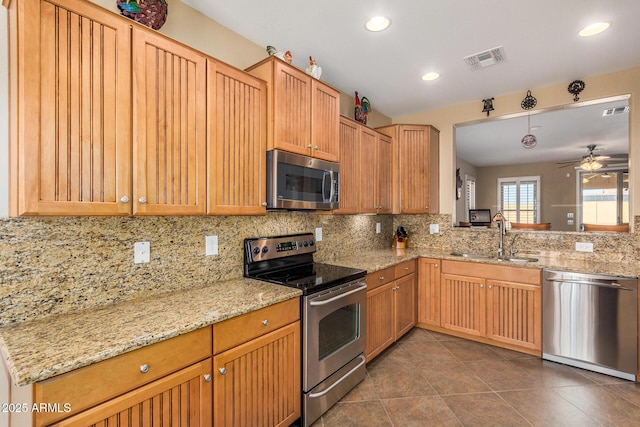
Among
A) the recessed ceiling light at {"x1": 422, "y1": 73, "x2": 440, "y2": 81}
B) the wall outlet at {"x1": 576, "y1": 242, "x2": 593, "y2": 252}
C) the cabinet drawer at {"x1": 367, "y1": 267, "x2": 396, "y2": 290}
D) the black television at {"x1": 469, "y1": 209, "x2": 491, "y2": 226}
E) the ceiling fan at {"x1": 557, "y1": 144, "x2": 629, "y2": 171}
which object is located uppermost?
the recessed ceiling light at {"x1": 422, "y1": 73, "x2": 440, "y2": 81}

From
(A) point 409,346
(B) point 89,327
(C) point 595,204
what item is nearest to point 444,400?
(A) point 409,346

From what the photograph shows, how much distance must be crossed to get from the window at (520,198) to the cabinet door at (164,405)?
4.49 m

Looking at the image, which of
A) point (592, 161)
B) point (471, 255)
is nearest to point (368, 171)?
point (471, 255)

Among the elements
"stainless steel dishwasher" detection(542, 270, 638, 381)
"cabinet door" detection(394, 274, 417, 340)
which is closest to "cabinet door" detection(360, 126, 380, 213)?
"cabinet door" detection(394, 274, 417, 340)

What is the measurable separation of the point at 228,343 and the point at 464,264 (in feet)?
8.58

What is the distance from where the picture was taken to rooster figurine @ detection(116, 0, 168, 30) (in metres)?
1.57

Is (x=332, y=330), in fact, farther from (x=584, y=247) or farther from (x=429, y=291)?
(x=584, y=247)

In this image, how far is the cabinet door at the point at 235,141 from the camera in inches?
68.0

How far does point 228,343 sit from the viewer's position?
1.46m

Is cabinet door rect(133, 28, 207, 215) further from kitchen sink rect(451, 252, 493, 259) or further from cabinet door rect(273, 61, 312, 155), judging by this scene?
kitchen sink rect(451, 252, 493, 259)

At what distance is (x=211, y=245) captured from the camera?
203 centimetres

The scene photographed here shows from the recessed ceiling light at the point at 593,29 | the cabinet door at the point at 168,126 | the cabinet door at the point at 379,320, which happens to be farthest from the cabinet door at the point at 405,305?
the recessed ceiling light at the point at 593,29

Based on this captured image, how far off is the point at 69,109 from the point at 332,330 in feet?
6.17

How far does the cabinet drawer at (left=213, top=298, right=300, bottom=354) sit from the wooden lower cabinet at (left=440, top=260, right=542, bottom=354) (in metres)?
2.13
